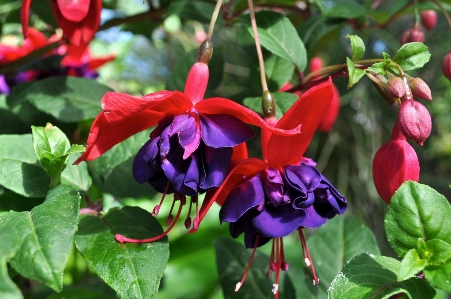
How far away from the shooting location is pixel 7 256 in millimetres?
370

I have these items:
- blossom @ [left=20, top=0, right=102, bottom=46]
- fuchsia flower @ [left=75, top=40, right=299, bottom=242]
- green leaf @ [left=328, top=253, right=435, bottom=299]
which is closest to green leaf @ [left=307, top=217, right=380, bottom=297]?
green leaf @ [left=328, top=253, right=435, bottom=299]

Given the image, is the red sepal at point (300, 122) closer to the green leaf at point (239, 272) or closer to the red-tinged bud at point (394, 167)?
the red-tinged bud at point (394, 167)

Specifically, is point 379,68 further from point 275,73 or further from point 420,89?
point 275,73

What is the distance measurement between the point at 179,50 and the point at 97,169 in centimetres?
216

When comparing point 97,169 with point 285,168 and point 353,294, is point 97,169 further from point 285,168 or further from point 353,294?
point 353,294

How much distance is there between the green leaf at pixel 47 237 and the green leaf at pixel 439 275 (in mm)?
360

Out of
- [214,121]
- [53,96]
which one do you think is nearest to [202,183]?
[214,121]

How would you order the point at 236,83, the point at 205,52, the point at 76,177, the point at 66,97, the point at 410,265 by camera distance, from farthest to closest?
the point at 236,83 → the point at 66,97 → the point at 76,177 → the point at 205,52 → the point at 410,265

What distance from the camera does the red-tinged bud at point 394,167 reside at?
546 mm

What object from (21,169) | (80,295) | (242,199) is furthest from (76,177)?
(242,199)

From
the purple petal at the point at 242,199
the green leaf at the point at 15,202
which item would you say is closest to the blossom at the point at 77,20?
the green leaf at the point at 15,202

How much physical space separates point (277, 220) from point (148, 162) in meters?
0.16

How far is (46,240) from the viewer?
44 cm

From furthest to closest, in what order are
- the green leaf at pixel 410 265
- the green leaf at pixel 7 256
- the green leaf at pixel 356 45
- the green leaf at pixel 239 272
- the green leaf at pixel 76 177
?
the green leaf at pixel 239 272 < the green leaf at pixel 76 177 < the green leaf at pixel 356 45 < the green leaf at pixel 410 265 < the green leaf at pixel 7 256
